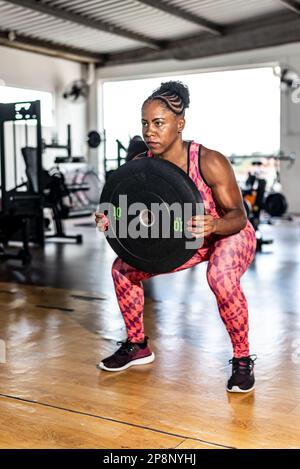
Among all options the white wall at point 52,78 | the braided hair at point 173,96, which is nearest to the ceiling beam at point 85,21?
the white wall at point 52,78

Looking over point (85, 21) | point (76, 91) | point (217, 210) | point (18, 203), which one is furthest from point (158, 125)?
point (76, 91)

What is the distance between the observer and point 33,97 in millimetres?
9742

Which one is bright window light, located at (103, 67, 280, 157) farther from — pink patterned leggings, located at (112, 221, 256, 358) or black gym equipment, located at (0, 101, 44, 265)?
pink patterned leggings, located at (112, 221, 256, 358)

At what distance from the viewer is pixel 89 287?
382cm

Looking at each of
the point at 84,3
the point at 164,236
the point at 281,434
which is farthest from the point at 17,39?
the point at 281,434

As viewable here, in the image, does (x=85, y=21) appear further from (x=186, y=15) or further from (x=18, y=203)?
(x=18, y=203)

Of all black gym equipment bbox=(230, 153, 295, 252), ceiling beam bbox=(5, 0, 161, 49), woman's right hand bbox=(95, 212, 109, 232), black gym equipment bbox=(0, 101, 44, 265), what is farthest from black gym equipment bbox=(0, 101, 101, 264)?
woman's right hand bbox=(95, 212, 109, 232)

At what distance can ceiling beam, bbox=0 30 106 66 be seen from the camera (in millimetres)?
8898

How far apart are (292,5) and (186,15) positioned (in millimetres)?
1464

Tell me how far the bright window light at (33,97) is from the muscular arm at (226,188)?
746cm

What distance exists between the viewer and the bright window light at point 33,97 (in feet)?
30.1

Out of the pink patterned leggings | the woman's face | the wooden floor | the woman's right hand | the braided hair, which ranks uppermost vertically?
the braided hair

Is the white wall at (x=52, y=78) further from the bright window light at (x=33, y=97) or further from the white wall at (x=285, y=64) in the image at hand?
the white wall at (x=285, y=64)

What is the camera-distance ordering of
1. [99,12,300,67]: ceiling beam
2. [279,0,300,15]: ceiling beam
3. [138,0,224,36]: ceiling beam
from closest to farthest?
1. [279,0,300,15]: ceiling beam
2. [138,0,224,36]: ceiling beam
3. [99,12,300,67]: ceiling beam
